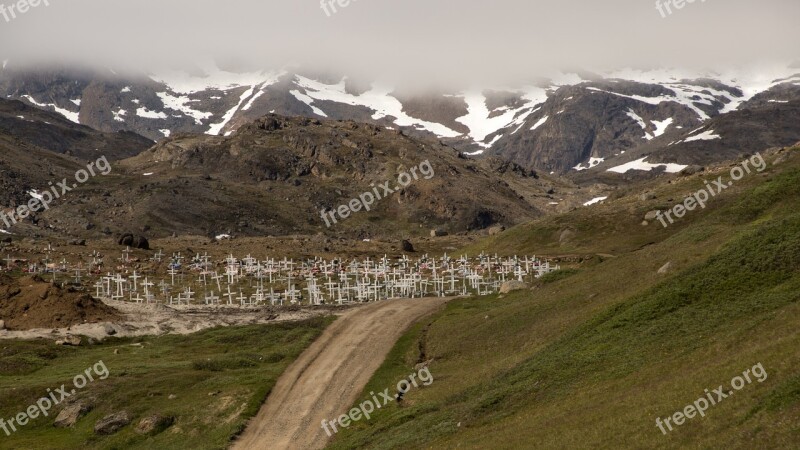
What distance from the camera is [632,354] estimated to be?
137 ft

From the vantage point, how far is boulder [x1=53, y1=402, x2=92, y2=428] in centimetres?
5859

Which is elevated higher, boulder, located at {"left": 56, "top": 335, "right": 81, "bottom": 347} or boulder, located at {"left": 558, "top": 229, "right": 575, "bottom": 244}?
boulder, located at {"left": 558, "top": 229, "right": 575, "bottom": 244}

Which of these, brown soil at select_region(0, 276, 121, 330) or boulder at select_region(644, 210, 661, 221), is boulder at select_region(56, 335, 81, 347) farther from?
boulder at select_region(644, 210, 661, 221)

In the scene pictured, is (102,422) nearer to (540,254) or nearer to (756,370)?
(756,370)

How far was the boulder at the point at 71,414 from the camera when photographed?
5859 cm

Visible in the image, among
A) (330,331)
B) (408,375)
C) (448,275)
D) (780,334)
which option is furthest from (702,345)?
(448,275)

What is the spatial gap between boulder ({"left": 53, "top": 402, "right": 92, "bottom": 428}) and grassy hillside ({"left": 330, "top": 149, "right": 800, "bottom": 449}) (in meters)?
21.2

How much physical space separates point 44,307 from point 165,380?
95.8 ft

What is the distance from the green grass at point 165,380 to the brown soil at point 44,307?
576 centimetres

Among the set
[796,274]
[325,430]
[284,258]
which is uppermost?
[284,258]

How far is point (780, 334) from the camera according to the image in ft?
112

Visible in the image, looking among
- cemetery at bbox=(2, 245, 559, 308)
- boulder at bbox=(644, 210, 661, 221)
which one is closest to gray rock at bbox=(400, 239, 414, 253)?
cemetery at bbox=(2, 245, 559, 308)

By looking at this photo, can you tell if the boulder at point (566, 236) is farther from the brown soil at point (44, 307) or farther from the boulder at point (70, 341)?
the boulder at point (70, 341)

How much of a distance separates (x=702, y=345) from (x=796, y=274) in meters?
8.87
